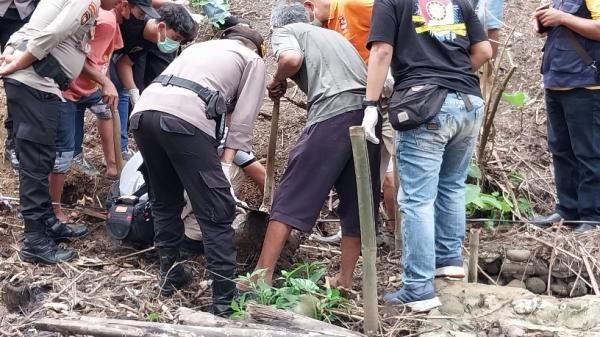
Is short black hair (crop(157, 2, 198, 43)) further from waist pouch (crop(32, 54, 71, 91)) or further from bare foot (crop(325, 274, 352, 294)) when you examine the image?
bare foot (crop(325, 274, 352, 294))

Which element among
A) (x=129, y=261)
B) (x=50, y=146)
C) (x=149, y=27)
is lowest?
(x=129, y=261)

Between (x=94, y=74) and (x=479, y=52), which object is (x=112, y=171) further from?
(x=479, y=52)

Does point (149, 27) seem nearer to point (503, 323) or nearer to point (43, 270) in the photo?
point (43, 270)

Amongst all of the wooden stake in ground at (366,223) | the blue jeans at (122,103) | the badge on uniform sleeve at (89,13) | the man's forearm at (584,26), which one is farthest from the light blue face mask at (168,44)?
the man's forearm at (584,26)

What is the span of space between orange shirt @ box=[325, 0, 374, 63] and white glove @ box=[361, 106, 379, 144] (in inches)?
35.6

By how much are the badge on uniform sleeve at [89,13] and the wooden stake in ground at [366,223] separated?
78.8 inches

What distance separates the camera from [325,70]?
13.5ft

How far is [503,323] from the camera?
3.75 metres

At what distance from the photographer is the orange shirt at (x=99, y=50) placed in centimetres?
518

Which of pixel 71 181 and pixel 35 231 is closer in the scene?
pixel 35 231

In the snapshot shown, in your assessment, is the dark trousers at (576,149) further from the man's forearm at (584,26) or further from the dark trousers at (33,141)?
the dark trousers at (33,141)

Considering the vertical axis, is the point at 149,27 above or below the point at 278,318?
above

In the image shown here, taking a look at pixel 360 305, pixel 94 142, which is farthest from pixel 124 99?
pixel 360 305

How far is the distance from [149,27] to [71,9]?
145 cm
